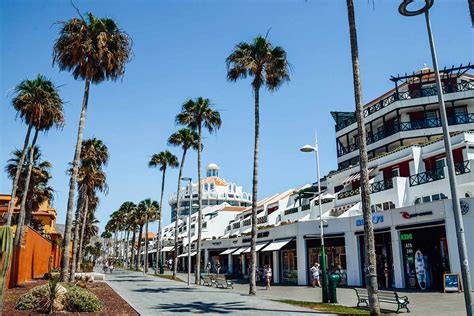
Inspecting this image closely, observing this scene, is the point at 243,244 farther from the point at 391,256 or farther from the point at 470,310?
the point at 470,310

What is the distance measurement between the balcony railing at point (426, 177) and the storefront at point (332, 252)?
6575 millimetres

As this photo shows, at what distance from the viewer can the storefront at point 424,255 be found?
2395 cm

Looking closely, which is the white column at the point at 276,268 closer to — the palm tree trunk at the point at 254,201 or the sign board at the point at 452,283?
the palm tree trunk at the point at 254,201

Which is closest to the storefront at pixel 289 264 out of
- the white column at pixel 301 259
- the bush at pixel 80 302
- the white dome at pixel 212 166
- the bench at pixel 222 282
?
the white column at pixel 301 259

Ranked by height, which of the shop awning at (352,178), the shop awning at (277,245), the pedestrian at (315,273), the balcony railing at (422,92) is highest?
the balcony railing at (422,92)

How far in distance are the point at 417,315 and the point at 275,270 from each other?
74.6 ft

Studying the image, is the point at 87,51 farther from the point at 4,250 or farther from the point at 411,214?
the point at 411,214

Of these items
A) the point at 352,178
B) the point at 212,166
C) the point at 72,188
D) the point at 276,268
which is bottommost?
the point at 276,268

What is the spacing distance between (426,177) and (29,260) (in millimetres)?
29499

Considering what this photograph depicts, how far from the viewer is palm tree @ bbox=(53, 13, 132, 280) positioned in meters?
22.4

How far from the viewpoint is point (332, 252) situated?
102 ft

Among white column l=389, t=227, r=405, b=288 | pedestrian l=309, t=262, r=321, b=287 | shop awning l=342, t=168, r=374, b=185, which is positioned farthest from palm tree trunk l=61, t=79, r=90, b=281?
shop awning l=342, t=168, r=374, b=185

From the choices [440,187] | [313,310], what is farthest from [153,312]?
[440,187]

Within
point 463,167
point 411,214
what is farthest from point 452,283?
point 463,167
